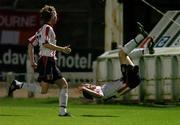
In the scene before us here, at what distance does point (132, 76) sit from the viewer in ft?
54.1

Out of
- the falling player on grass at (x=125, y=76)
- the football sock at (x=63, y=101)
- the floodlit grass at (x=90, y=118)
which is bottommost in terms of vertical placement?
the floodlit grass at (x=90, y=118)

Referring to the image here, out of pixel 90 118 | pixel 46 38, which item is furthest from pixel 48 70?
pixel 90 118

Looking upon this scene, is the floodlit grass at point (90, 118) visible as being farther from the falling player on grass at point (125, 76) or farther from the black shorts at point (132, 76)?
the black shorts at point (132, 76)

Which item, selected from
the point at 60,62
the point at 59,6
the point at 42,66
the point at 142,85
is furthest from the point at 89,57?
the point at 42,66

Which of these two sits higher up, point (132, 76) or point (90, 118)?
point (132, 76)

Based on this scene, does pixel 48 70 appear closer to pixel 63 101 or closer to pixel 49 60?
pixel 49 60

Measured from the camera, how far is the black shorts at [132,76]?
16.1 metres

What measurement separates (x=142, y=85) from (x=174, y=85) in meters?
0.89

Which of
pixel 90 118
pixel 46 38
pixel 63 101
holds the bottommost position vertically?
pixel 90 118

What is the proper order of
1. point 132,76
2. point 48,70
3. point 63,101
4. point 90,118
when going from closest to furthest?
point 90,118 → point 63,101 → point 48,70 → point 132,76

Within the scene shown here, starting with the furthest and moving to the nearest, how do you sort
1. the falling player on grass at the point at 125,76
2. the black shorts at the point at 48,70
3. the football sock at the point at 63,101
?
the falling player on grass at the point at 125,76 → the black shorts at the point at 48,70 → the football sock at the point at 63,101

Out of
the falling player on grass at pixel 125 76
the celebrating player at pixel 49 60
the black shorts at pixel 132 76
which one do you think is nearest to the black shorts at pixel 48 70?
the celebrating player at pixel 49 60

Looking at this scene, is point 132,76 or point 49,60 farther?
point 132,76

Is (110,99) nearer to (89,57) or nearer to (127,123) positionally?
(127,123)
